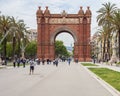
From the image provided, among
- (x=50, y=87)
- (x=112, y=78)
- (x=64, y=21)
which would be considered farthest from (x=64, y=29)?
(x=50, y=87)

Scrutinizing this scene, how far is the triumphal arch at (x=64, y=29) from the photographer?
10706cm

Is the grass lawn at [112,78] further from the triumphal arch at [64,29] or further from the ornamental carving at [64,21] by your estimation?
the ornamental carving at [64,21]

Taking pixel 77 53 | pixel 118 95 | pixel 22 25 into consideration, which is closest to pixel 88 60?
pixel 77 53

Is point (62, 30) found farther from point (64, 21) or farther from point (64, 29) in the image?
point (64, 21)

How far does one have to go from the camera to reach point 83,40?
354 ft

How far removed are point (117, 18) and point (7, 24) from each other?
22.7 metres

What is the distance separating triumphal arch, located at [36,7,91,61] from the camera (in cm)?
10706

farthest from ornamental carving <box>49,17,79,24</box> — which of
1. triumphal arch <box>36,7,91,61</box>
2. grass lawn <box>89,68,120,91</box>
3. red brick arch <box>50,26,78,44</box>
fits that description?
grass lawn <box>89,68,120,91</box>

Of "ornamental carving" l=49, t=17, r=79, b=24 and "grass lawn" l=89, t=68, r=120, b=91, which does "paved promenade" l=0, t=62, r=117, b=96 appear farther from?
"ornamental carving" l=49, t=17, r=79, b=24

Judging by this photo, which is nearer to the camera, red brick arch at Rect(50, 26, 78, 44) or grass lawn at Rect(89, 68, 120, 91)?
grass lawn at Rect(89, 68, 120, 91)

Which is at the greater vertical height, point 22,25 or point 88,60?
point 22,25

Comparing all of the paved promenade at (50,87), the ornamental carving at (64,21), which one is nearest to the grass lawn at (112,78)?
the paved promenade at (50,87)

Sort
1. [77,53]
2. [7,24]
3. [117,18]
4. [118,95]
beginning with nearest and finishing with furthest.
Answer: [118,95] < [117,18] < [7,24] < [77,53]

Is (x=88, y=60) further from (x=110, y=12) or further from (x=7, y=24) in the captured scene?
(x=7, y=24)
